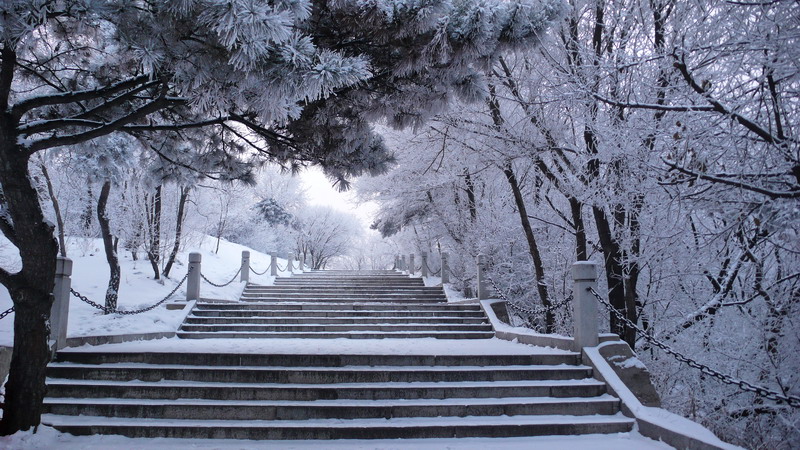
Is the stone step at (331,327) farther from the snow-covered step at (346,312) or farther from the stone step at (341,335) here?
the snow-covered step at (346,312)

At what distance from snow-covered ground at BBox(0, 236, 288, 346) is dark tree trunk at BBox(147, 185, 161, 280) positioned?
64 cm

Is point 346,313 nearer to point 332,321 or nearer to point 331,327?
point 332,321

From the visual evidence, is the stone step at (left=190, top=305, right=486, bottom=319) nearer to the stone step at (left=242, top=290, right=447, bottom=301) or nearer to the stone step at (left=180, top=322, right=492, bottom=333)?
the stone step at (left=180, top=322, right=492, bottom=333)

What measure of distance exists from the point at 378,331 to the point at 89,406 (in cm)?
570

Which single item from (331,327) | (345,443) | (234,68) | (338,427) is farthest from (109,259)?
(234,68)

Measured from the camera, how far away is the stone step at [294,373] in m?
5.97

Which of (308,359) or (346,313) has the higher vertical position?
(346,313)

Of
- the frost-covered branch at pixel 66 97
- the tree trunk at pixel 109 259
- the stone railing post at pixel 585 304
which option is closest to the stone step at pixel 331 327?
the tree trunk at pixel 109 259

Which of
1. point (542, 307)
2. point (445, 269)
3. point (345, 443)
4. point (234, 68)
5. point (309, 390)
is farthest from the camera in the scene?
point (445, 269)

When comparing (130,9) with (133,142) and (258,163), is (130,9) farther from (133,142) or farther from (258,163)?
(133,142)

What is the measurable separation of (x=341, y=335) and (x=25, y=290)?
5.87m

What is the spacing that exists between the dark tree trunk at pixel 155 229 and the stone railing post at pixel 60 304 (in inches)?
324

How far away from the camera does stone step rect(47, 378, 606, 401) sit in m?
→ 5.63

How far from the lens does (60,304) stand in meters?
6.29
